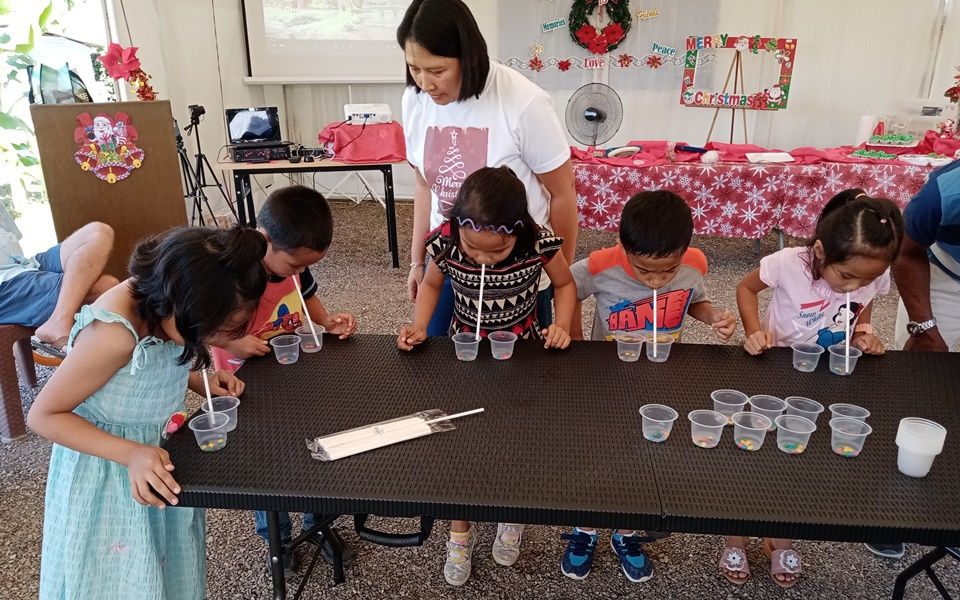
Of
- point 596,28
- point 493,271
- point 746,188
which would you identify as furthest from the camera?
point 596,28

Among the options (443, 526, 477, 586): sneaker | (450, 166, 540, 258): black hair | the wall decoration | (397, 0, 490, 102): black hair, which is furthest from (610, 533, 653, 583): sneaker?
the wall decoration

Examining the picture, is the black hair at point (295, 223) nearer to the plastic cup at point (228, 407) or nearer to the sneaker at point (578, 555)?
the plastic cup at point (228, 407)

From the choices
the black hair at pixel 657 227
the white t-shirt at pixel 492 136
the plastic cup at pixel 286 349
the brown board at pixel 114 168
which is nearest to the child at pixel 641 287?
the black hair at pixel 657 227

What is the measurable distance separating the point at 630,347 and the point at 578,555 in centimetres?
60

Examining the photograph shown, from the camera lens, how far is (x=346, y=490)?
3.27 feet

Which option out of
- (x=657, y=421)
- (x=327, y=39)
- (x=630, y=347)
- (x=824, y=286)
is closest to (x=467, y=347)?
(x=630, y=347)

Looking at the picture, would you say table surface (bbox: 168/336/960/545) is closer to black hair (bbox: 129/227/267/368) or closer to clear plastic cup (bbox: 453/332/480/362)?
clear plastic cup (bbox: 453/332/480/362)

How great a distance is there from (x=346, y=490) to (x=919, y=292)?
1.64 meters

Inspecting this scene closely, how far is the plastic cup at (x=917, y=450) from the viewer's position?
1030mm

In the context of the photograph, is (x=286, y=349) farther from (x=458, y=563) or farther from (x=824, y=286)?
(x=824, y=286)

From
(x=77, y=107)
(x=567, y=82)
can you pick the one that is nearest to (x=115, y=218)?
(x=77, y=107)

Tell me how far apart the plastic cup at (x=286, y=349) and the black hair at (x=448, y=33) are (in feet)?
2.49

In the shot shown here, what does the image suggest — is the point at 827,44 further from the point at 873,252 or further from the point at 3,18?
the point at 3,18

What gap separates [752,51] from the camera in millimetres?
4812
